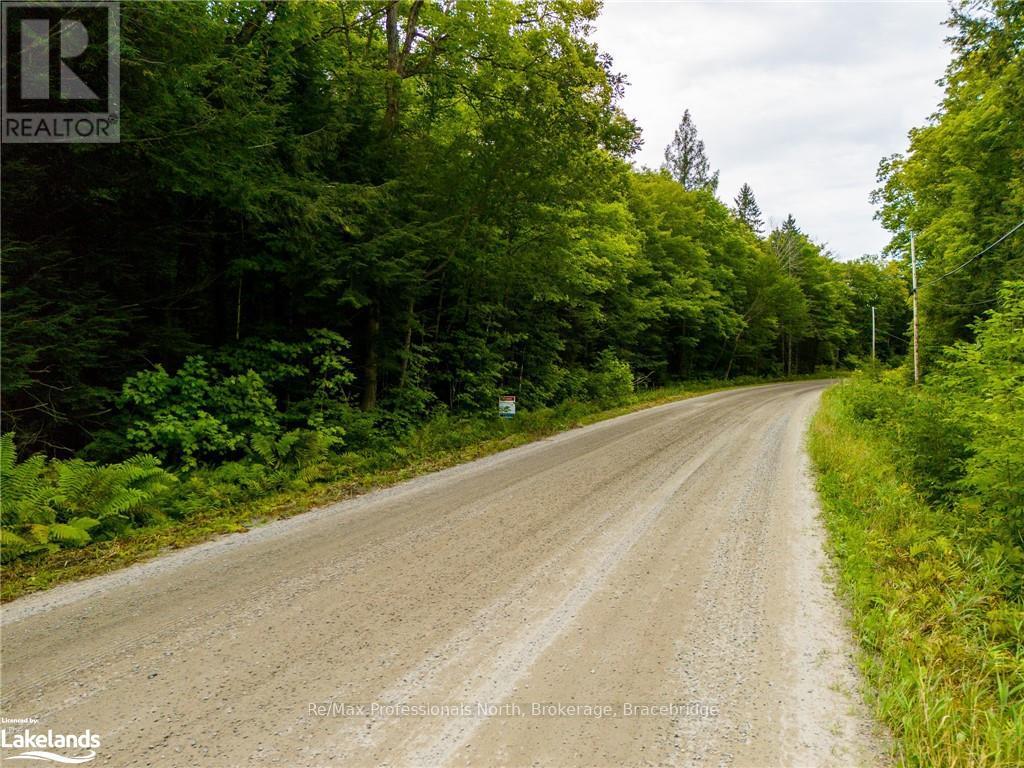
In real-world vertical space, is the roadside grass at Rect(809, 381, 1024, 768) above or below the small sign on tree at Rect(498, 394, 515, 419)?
below

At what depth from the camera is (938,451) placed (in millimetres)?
6742

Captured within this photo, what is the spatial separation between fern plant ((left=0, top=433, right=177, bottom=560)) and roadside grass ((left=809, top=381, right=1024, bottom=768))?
5874 millimetres

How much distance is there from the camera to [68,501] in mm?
4559

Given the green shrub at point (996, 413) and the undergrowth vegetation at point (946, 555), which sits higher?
the green shrub at point (996, 413)

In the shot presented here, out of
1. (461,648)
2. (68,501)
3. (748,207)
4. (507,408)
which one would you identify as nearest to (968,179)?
(507,408)

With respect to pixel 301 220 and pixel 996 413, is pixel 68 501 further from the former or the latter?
pixel 996 413

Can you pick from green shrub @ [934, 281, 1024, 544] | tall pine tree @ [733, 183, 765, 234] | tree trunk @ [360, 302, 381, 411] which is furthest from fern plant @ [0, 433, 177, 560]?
tall pine tree @ [733, 183, 765, 234]

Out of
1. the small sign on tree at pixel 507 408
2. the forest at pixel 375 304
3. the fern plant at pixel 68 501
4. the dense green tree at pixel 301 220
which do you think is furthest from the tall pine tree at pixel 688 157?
the fern plant at pixel 68 501

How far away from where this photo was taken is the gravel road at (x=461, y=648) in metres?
2.13

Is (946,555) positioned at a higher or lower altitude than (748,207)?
lower

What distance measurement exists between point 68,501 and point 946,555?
310 inches

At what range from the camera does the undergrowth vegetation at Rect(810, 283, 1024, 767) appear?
2238 mm

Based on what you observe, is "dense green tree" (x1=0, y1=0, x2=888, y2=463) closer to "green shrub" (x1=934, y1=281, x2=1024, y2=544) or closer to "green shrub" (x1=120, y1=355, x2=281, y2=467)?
"green shrub" (x1=120, y1=355, x2=281, y2=467)

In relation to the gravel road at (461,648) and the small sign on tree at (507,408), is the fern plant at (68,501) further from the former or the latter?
the small sign on tree at (507,408)
